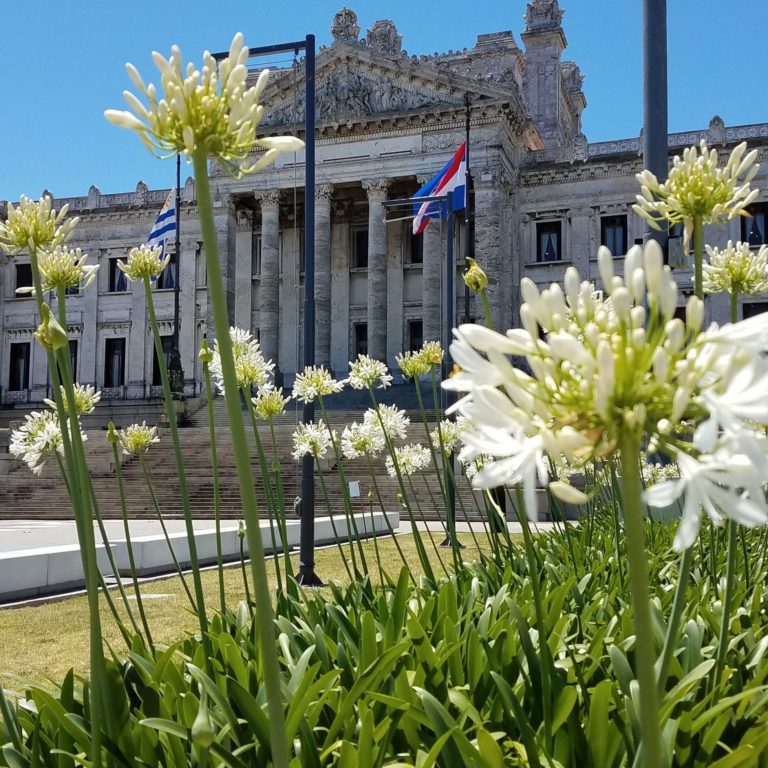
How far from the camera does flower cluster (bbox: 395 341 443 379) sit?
15.5 ft

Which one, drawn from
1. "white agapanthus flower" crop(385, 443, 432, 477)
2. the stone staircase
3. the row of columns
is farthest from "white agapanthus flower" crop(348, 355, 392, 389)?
the row of columns

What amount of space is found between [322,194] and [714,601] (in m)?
39.5

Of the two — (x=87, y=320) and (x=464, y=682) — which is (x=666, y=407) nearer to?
(x=464, y=682)

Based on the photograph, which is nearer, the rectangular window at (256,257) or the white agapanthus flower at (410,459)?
the white agapanthus flower at (410,459)

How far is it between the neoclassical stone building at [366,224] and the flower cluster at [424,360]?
2939 centimetres

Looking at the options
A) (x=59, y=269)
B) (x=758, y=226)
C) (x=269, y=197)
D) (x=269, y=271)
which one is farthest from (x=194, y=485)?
(x=758, y=226)

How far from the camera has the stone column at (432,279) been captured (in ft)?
128

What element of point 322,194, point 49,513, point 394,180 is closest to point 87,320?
point 322,194

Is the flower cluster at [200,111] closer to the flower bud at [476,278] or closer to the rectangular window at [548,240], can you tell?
the flower bud at [476,278]

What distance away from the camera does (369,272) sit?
40812 mm

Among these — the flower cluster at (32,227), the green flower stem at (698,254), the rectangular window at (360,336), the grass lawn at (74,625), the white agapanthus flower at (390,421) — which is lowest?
the grass lawn at (74,625)

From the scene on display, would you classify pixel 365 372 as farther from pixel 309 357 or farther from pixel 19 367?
pixel 19 367

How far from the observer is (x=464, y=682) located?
9.27ft

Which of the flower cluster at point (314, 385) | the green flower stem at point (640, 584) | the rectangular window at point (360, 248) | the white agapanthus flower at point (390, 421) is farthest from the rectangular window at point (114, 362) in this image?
the green flower stem at point (640, 584)
